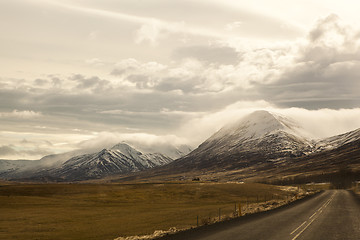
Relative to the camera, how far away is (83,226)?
139ft

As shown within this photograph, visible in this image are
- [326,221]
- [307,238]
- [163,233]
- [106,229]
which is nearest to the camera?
[307,238]

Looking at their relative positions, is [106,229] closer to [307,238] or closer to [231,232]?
[231,232]

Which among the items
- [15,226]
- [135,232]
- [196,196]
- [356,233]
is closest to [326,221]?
[356,233]

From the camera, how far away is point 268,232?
92.0ft

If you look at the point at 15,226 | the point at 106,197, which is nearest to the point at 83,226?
the point at 15,226

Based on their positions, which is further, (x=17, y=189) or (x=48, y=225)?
(x=17, y=189)

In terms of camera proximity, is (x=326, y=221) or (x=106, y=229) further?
→ (x=106, y=229)

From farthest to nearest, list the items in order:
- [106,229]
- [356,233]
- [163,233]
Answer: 1. [106,229]
2. [163,233]
3. [356,233]

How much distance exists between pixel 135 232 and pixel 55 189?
81.2m

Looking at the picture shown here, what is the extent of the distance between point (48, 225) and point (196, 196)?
56.6 m

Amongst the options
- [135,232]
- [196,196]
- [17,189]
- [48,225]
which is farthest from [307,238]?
[17,189]

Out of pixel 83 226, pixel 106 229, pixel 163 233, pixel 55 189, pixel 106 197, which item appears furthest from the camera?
pixel 55 189

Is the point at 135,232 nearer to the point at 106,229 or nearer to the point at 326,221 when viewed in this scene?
the point at 106,229

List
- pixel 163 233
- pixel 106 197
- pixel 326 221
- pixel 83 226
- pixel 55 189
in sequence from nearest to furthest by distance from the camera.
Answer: pixel 163 233 → pixel 326 221 → pixel 83 226 → pixel 106 197 → pixel 55 189
